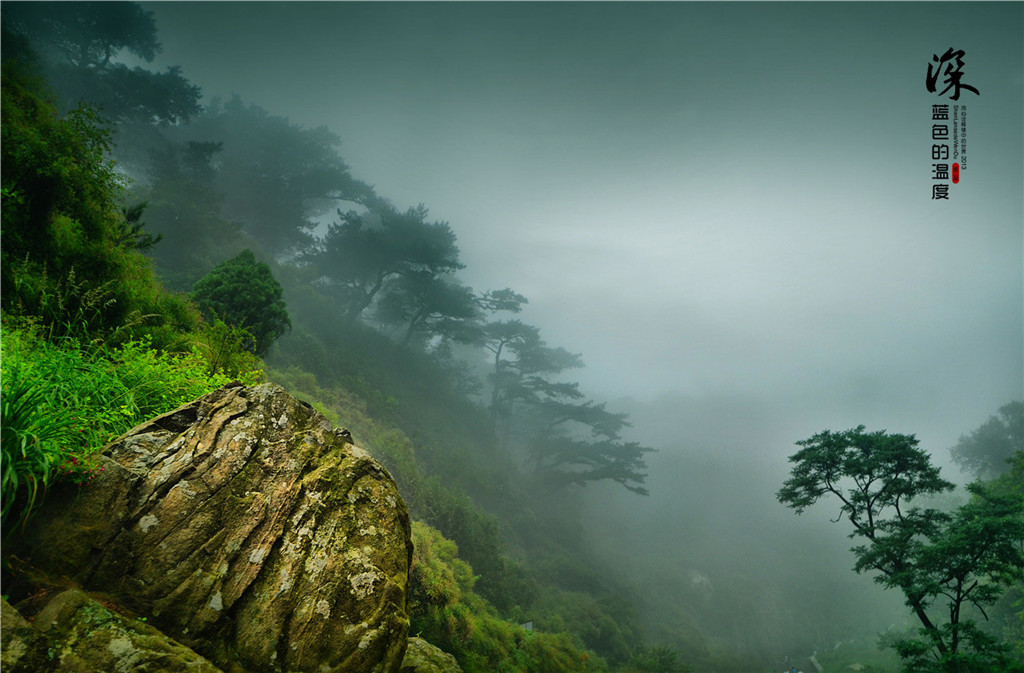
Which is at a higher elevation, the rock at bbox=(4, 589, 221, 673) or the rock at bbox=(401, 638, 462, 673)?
the rock at bbox=(4, 589, 221, 673)

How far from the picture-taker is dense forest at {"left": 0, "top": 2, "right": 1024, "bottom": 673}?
15.6 ft

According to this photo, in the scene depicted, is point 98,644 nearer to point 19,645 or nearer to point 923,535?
point 19,645

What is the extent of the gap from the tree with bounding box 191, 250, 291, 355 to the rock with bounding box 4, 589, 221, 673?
8791mm

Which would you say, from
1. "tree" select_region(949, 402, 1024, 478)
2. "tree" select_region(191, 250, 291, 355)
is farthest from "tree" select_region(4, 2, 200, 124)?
"tree" select_region(949, 402, 1024, 478)

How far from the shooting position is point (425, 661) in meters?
4.51

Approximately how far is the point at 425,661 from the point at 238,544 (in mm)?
2882

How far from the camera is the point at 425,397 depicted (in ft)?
86.6

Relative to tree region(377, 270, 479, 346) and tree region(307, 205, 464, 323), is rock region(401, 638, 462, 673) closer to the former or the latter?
tree region(377, 270, 479, 346)

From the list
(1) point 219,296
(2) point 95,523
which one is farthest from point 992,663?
(1) point 219,296

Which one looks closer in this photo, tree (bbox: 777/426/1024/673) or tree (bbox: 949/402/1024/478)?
tree (bbox: 777/426/1024/673)

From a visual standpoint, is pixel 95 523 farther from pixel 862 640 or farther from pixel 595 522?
pixel 862 640

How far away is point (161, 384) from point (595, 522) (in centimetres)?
3996

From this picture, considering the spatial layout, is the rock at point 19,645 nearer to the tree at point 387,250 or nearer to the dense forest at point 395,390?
the dense forest at point 395,390

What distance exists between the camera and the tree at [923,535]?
29.8 feet
